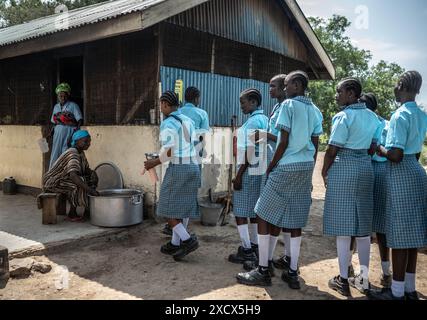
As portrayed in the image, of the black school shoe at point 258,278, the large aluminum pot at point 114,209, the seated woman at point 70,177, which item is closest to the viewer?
the black school shoe at point 258,278

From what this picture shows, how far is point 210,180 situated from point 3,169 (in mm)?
5084

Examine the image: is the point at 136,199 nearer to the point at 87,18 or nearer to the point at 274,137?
the point at 274,137

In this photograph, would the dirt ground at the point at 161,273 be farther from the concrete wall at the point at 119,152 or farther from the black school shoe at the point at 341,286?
the concrete wall at the point at 119,152

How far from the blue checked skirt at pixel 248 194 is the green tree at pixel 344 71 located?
16526mm

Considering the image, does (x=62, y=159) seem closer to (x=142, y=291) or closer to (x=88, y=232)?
(x=88, y=232)

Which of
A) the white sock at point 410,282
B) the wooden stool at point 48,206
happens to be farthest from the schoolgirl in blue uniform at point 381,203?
the wooden stool at point 48,206

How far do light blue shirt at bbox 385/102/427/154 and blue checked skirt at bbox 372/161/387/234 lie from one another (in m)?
0.46

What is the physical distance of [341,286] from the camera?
A: 372cm

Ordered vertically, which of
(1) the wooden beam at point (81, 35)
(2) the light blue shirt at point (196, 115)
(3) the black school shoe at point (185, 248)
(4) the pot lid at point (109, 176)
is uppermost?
(1) the wooden beam at point (81, 35)

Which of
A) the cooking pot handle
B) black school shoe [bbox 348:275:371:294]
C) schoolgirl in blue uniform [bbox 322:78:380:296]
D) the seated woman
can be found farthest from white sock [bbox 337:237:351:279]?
the seated woman

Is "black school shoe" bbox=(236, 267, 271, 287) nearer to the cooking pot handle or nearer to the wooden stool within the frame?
the cooking pot handle

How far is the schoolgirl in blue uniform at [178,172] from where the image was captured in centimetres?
434

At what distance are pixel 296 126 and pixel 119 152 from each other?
3705 mm

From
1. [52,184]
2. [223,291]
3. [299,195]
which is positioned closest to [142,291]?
[223,291]
